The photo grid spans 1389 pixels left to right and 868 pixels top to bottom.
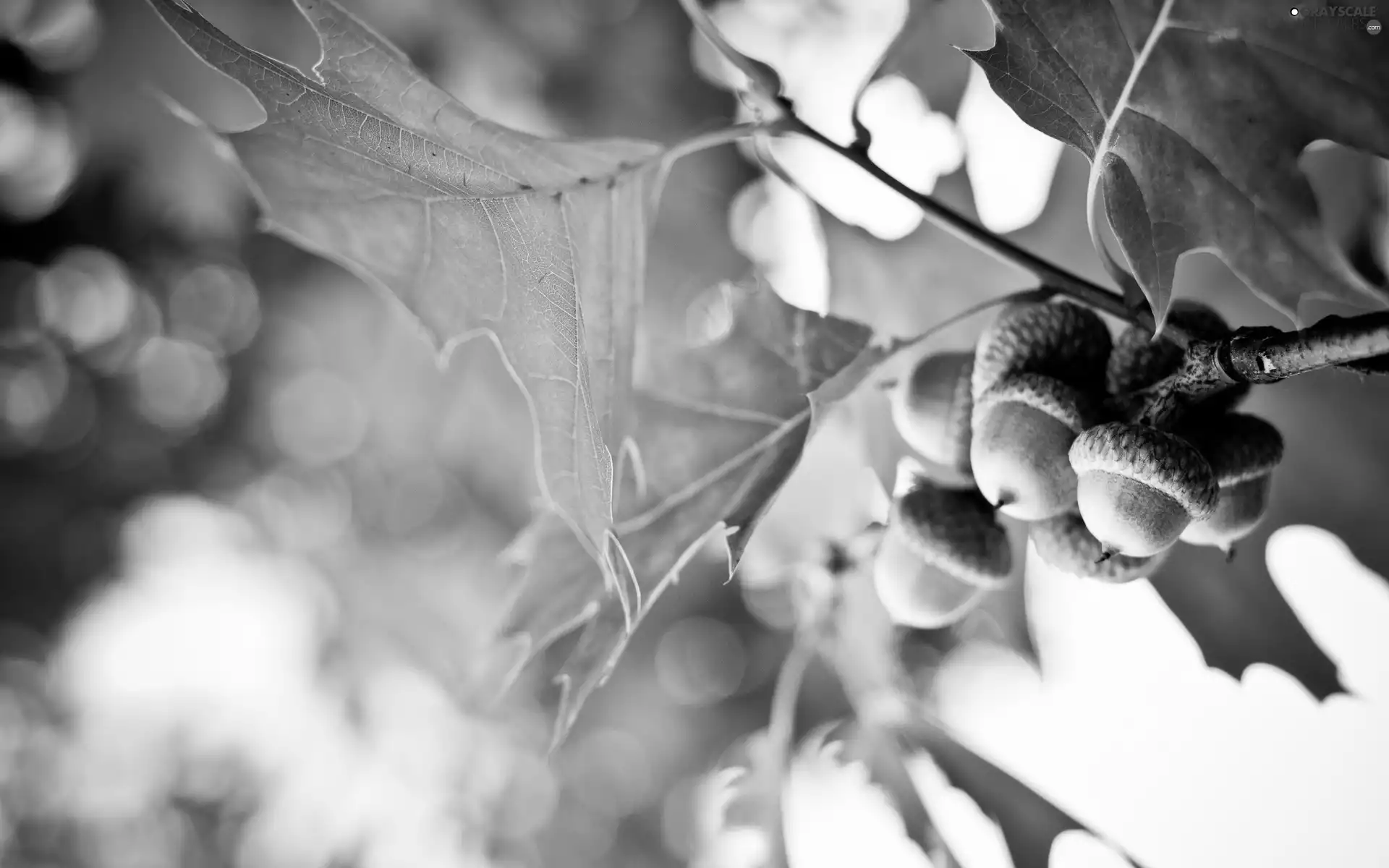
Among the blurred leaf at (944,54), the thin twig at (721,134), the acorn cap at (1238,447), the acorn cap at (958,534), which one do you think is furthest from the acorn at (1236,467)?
the blurred leaf at (944,54)

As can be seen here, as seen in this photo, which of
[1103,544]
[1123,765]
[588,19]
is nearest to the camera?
[1103,544]

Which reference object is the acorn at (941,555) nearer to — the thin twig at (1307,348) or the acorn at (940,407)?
the acorn at (940,407)

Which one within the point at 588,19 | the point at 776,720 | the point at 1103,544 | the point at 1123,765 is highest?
the point at 1103,544

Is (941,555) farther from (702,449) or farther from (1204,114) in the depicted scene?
(1204,114)

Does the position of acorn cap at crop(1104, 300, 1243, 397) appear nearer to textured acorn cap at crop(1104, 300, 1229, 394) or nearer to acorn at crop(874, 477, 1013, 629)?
textured acorn cap at crop(1104, 300, 1229, 394)

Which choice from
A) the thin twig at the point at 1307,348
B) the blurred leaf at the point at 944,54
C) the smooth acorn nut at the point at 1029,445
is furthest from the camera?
the blurred leaf at the point at 944,54

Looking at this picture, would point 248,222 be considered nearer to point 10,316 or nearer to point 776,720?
point 10,316

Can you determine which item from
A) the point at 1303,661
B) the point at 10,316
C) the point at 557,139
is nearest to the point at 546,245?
the point at 557,139
